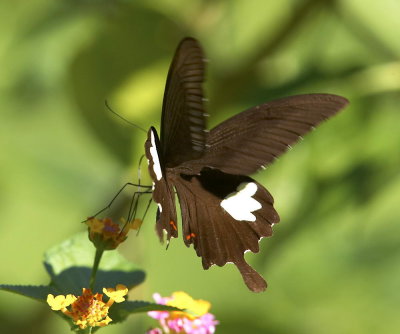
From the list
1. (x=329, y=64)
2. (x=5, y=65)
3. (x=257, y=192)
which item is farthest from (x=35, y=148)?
(x=257, y=192)

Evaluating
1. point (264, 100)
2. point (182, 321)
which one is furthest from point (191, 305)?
point (264, 100)

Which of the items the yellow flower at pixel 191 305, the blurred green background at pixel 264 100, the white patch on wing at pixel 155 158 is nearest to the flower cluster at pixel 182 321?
the yellow flower at pixel 191 305

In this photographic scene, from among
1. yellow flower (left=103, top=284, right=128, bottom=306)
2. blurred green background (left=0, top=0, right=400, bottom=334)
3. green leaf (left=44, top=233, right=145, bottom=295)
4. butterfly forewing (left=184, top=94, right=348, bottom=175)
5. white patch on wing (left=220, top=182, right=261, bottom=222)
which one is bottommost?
yellow flower (left=103, top=284, right=128, bottom=306)

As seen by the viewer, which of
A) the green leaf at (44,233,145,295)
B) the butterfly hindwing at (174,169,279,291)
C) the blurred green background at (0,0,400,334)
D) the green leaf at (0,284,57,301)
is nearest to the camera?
the green leaf at (0,284,57,301)

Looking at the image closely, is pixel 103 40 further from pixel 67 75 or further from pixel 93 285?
pixel 93 285

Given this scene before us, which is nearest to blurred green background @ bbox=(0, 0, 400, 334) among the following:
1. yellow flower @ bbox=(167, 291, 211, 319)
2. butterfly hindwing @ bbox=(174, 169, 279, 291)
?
butterfly hindwing @ bbox=(174, 169, 279, 291)

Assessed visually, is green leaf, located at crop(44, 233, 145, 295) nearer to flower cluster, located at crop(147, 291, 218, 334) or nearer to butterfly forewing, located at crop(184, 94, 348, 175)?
flower cluster, located at crop(147, 291, 218, 334)
